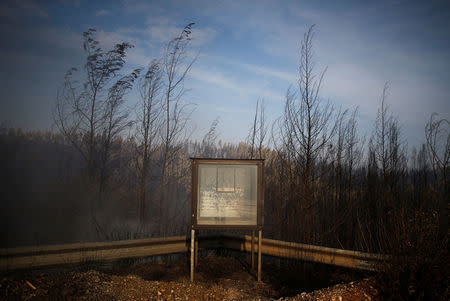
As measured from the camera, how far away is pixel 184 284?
403 cm

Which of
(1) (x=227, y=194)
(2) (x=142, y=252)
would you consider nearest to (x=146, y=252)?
(2) (x=142, y=252)

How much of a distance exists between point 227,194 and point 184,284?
4.77ft

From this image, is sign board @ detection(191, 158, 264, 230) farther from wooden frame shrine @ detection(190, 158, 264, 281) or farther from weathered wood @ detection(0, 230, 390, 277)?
weathered wood @ detection(0, 230, 390, 277)

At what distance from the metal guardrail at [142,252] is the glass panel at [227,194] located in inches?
39.6

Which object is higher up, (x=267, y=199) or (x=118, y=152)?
(x=118, y=152)

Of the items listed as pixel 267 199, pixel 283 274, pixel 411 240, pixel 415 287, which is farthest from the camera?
pixel 267 199

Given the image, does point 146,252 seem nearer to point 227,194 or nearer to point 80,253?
point 80,253

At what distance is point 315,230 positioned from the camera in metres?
6.02

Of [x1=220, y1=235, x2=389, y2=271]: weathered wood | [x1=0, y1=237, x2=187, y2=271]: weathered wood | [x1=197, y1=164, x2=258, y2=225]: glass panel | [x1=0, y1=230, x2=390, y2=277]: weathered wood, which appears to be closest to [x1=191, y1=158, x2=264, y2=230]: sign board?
[x1=197, y1=164, x2=258, y2=225]: glass panel

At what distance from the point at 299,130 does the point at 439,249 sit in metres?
3.25

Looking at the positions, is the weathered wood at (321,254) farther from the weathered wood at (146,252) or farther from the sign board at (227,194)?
the sign board at (227,194)

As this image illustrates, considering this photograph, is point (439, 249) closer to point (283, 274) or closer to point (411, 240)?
point (411, 240)

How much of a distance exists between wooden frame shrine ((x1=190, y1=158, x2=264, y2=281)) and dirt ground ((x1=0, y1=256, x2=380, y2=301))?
21.5 inches

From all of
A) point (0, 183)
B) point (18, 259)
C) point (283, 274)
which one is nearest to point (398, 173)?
point (283, 274)
